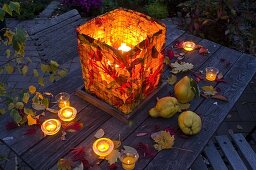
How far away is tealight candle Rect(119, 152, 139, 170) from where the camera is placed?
1.60 metres

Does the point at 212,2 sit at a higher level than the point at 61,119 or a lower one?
lower

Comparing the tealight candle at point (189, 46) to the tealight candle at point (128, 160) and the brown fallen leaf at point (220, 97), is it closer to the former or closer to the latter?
the brown fallen leaf at point (220, 97)

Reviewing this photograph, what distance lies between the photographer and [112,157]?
1676 millimetres

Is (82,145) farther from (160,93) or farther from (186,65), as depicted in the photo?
(186,65)

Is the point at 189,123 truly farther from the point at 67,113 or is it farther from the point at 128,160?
the point at 67,113

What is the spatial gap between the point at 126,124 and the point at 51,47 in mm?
1308

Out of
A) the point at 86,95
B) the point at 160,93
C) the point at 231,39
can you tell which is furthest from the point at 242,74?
the point at 231,39

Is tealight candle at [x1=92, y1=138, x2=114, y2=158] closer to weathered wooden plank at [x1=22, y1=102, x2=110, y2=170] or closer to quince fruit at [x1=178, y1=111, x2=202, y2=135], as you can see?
weathered wooden plank at [x1=22, y1=102, x2=110, y2=170]

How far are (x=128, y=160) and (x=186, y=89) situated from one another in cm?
66

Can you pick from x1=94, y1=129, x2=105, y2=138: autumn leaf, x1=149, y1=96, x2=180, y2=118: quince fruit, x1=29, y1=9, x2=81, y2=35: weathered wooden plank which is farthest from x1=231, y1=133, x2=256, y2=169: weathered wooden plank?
x1=29, y1=9, x2=81, y2=35: weathered wooden plank

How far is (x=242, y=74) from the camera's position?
7.76 ft

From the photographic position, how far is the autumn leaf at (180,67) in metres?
2.32

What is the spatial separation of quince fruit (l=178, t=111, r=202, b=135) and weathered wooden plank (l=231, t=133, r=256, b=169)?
2.71 feet

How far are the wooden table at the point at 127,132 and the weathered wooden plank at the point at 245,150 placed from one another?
0.55 metres
